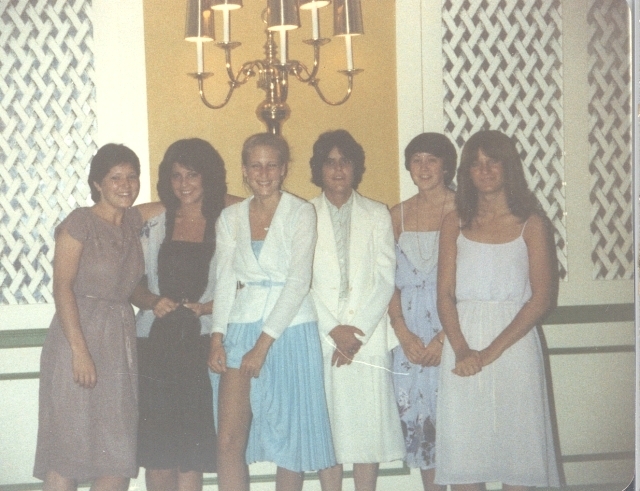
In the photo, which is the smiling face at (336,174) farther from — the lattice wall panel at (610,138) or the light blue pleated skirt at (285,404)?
the lattice wall panel at (610,138)

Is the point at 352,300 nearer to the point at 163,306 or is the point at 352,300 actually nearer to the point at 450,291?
the point at 450,291

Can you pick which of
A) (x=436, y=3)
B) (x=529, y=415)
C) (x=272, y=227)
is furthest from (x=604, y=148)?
→ (x=272, y=227)

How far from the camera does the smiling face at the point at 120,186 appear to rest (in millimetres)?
2629

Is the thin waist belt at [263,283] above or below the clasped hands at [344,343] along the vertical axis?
above

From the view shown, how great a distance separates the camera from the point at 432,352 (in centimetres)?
279

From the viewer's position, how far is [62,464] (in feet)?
8.87

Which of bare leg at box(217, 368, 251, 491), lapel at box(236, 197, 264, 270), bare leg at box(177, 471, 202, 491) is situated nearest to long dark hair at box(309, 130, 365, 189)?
lapel at box(236, 197, 264, 270)

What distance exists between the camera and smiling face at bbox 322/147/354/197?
8.88 feet

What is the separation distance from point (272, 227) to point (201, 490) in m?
0.96

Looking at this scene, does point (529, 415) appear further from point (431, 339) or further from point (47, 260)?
point (47, 260)

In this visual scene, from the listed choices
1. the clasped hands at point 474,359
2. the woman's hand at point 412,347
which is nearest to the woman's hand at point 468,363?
the clasped hands at point 474,359

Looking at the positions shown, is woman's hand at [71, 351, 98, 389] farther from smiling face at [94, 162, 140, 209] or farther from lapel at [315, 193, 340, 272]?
lapel at [315, 193, 340, 272]

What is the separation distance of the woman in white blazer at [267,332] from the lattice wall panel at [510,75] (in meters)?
0.67

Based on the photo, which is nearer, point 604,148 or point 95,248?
point 95,248
